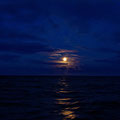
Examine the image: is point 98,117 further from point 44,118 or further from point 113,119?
point 44,118

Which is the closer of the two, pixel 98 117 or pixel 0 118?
pixel 0 118

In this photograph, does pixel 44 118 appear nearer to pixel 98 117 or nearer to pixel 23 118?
pixel 23 118

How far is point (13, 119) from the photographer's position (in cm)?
1156

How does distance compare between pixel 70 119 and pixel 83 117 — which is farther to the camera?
pixel 83 117

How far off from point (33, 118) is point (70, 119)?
114 inches

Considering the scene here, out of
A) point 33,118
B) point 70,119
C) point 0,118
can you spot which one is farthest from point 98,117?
point 0,118

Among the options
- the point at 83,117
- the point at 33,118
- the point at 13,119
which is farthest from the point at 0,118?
the point at 83,117

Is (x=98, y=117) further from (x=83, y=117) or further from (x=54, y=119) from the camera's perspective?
(x=54, y=119)

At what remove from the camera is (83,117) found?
1248cm

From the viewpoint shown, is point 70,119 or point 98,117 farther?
point 98,117

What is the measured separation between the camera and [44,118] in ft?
39.3

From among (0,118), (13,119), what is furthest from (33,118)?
(0,118)

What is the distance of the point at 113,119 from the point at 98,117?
1.23 meters

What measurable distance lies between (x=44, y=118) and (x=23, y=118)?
63.9 inches
